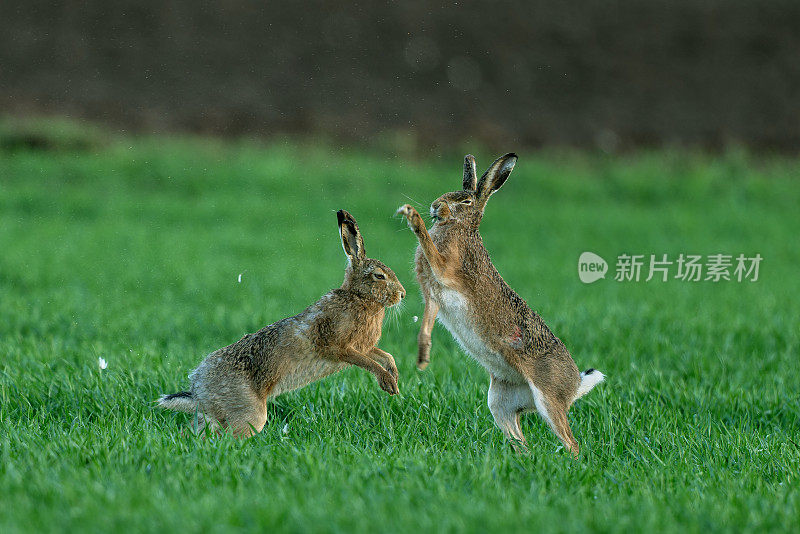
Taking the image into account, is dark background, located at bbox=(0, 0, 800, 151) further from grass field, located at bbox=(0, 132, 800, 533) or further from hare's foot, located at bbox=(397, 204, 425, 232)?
hare's foot, located at bbox=(397, 204, 425, 232)

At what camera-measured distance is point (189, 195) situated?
1586 centimetres

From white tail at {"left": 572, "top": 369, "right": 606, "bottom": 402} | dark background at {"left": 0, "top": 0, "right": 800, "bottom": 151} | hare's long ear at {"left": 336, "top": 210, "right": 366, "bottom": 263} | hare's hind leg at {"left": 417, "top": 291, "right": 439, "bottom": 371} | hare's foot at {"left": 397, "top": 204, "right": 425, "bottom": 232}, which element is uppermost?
dark background at {"left": 0, "top": 0, "right": 800, "bottom": 151}

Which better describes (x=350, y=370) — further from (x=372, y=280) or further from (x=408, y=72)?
(x=408, y=72)

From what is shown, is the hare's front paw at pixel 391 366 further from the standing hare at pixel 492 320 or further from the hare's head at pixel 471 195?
the hare's head at pixel 471 195

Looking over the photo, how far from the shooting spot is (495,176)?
182 inches

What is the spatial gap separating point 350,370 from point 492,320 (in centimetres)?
195

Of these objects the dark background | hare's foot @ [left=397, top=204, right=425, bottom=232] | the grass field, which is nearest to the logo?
the grass field

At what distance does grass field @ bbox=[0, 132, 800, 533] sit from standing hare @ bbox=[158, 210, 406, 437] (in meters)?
0.22

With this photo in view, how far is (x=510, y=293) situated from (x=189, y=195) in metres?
11.8

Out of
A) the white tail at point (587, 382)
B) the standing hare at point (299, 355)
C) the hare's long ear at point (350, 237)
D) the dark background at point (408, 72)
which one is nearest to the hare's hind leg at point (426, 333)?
the standing hare at point (299, 355)

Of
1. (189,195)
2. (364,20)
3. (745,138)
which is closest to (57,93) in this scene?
(189,195)

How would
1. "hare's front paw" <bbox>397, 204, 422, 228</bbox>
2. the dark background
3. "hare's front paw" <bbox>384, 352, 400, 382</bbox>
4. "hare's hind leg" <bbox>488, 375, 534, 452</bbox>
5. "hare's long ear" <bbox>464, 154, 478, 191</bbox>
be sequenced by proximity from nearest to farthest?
1. "hare's front paw" <bbox>397, 204, 422, 228</bbox>
2. "hare's front paw" <bbox>384, 352, 400, 382</bbox>
3. "hare's long ear" <bbox>464, 154, 478, 191</bbox>
4. "hare's hind leg" <bbox>488, 375, 534, 452</bbox>
5. the dark background

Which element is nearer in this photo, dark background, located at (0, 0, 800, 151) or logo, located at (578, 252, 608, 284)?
logo, located at (578, 252, 608, 284)

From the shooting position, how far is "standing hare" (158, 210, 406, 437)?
451 cm
